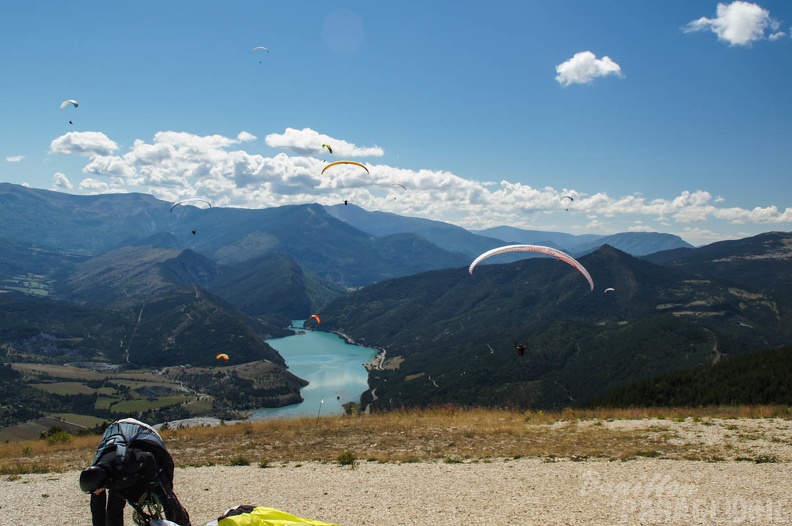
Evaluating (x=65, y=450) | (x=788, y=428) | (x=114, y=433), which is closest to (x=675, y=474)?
(x=788, y=428)

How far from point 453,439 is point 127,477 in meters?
16.1

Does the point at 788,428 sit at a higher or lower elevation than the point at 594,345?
higher

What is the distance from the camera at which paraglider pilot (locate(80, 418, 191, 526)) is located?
6680mm

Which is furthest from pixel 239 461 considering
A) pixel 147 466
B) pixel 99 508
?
pixel 147 466

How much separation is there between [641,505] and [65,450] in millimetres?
24482

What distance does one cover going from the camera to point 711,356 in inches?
5497

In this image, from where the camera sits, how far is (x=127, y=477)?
6.75 m

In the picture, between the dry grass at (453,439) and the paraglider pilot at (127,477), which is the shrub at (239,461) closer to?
the dry grass at (453,439)

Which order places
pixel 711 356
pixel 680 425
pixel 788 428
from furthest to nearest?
pixel 711 356
pixel 680 425
pixel 788 428

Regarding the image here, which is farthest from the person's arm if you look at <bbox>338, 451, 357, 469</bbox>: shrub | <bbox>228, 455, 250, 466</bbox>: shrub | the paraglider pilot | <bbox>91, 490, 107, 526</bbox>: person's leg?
<bbox>228, 455, 250, 466</bbox>: shrub

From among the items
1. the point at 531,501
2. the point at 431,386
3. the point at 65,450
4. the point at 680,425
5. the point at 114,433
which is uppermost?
the point at 114,433

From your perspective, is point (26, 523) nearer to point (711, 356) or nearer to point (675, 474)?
point (675, 474)

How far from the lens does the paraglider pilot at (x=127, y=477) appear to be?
668 centimetres

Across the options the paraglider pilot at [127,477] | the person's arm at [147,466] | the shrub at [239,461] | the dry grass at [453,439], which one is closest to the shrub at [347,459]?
the dry grass at [453,439]
